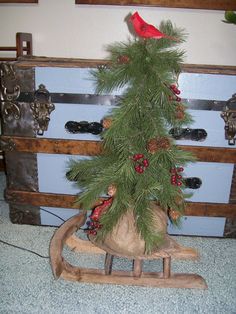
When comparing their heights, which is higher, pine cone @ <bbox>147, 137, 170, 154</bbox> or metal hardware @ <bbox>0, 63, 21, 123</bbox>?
metal hardware @ <bbox>0, 63, 21, 123</bbox>

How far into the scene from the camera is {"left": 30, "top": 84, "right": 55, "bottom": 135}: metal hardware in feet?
3.59

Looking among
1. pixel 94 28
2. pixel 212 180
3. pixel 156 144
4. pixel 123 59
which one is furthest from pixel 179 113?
pixel 94 28

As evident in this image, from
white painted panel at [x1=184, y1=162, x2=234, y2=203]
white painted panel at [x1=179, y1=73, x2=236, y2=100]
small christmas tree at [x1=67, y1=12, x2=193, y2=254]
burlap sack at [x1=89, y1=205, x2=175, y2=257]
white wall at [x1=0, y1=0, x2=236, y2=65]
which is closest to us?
small christmas tree at [x1=67, y1=12, x2=193, y2=254]

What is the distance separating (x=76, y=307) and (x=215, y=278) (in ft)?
1.57

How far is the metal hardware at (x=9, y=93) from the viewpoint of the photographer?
1.08 m

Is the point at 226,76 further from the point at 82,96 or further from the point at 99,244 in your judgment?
the point at 99,244

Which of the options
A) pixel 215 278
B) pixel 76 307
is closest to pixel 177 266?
pixel 215 278

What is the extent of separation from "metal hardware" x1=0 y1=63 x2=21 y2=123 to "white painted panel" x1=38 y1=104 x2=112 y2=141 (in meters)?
0.14

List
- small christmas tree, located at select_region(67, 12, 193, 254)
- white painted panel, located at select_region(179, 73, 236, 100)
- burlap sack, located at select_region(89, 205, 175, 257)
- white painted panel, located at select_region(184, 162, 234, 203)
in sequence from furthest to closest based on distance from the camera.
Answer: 1. white painted panel, located at select_region(184, 162, 234, 203)
2. white painted panel, located at select_region(179, 73, 236, 100)
3. burlap sack, located at select_region(89, 205, 175, 257)
4. small christmas tree, located at select_region(67, 12, 193, 254)

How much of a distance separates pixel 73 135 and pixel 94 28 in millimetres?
748

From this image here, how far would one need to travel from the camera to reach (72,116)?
1.13 meters

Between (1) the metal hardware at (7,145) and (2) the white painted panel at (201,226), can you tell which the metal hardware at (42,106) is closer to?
(1) the metal hardware at (7,145)

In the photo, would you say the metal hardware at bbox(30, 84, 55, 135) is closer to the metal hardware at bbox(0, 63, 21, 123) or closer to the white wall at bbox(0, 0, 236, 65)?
the metal hardware at bbox(0, 63, 21, 123)

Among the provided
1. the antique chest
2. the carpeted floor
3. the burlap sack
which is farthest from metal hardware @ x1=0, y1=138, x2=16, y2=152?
the burlap sack
